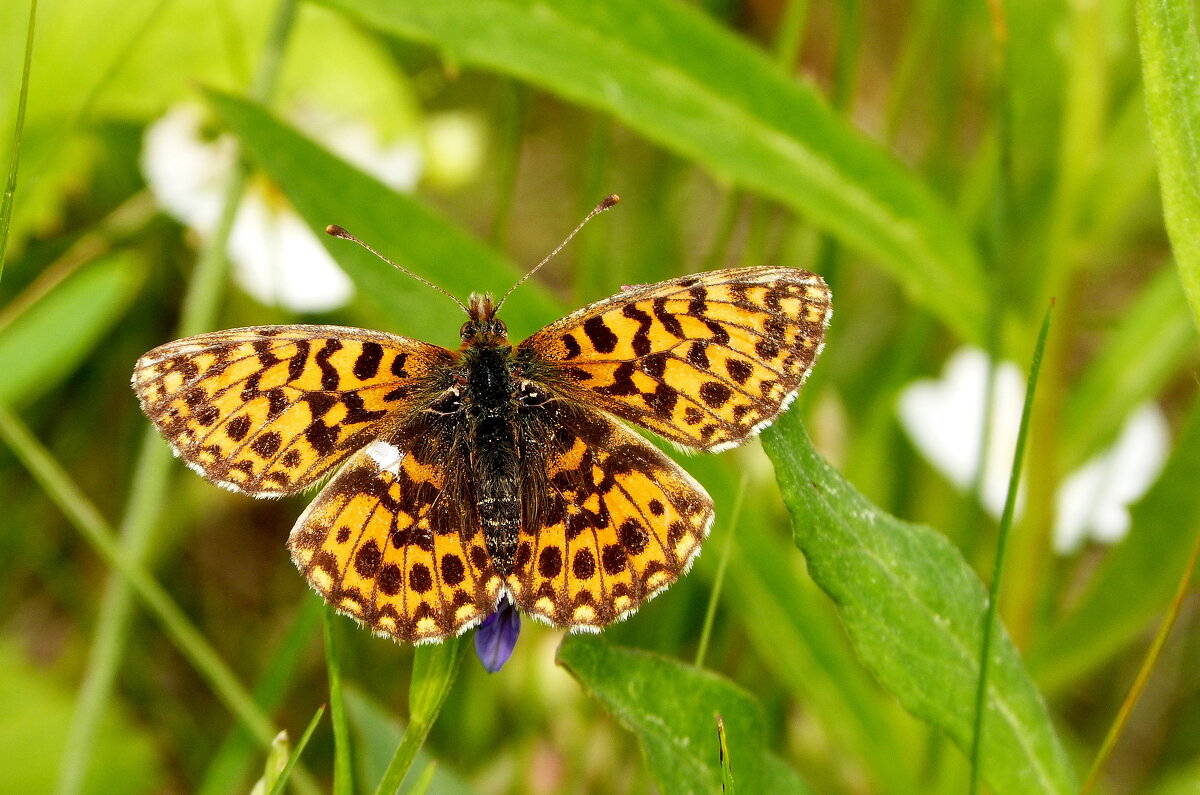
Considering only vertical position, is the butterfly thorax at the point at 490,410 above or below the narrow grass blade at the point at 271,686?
above

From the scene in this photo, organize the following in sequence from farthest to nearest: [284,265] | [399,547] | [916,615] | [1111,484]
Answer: [284,265], [1111,484], [399,547], [916,615]

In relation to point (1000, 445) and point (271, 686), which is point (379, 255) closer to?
point (271, 686)

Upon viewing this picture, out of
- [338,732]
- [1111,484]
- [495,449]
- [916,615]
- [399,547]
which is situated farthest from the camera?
[1111,484]

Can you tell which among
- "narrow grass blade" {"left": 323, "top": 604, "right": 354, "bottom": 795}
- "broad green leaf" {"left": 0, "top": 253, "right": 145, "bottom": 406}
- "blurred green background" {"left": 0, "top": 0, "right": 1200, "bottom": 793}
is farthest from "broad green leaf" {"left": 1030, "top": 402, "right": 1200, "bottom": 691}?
"broad green leaf" {"left": 0, "top": 253, "right": 145, "bottom": 406}

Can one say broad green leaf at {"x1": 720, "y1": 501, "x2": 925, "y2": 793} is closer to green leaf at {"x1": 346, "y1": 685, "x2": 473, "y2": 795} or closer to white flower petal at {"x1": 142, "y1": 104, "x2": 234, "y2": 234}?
green leaf at {"x1": 346, "y1": 685, "x2": 473, "y2": 795}

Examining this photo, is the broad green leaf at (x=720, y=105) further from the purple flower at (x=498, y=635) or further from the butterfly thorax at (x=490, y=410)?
the purple flower at (x=498, y=635)

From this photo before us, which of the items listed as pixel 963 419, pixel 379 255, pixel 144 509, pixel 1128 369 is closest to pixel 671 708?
pixel 379 255

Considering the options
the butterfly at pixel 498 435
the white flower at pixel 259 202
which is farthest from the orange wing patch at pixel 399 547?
the white flower at pixel 259 202

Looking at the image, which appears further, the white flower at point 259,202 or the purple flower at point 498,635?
the white flower at point 259,202
